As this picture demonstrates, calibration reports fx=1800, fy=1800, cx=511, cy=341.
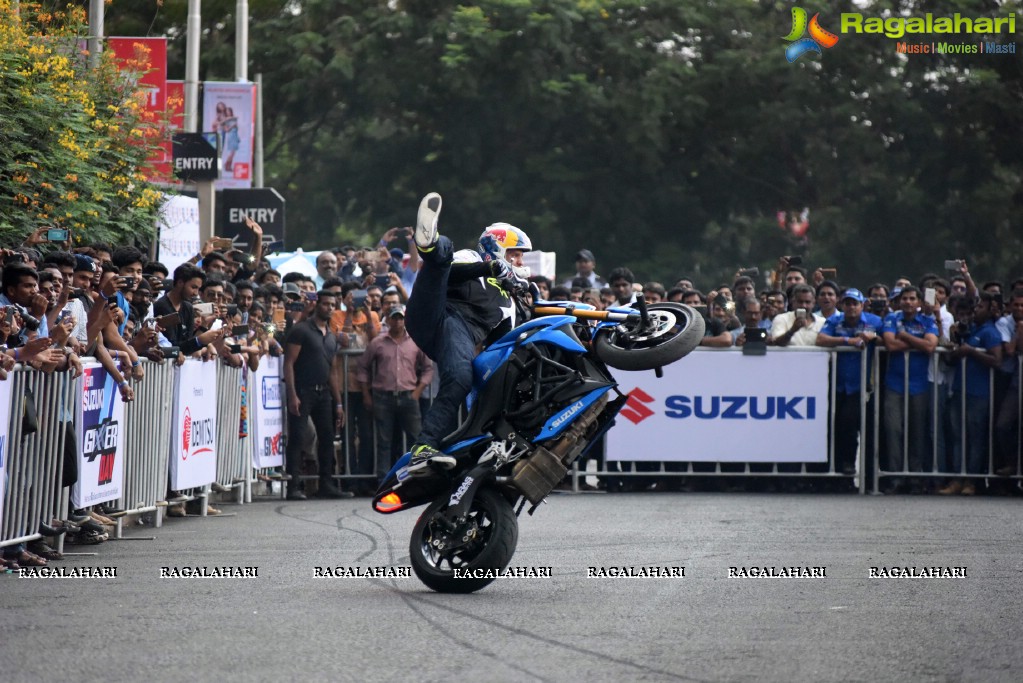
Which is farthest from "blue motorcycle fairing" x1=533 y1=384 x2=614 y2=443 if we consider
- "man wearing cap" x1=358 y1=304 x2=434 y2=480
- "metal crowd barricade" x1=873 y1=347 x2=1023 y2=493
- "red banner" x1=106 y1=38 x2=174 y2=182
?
"red banner" x1=106 y1=38 x2=174 y2=182

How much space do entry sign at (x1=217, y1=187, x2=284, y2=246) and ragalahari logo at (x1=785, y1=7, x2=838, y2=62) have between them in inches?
662

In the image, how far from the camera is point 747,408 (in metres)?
17.5

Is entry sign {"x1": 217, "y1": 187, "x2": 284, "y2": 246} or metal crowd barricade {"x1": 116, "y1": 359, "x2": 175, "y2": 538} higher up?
entry sign {"x1": 217, "y1": 187, "x2": 284, "y2": 246}

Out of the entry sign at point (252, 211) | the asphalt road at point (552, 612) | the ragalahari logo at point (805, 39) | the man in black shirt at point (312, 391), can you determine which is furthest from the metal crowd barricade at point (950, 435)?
the ragalahari logo at point (805, 39)

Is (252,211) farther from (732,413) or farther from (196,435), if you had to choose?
(196,435)

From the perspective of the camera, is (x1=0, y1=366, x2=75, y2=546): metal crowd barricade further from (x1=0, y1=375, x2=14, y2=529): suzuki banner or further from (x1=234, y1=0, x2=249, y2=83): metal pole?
(x1=234, y1=0, x2=249, y2=83): metal pole

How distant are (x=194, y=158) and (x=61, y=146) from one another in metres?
7.14

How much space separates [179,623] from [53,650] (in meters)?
A: 0.88

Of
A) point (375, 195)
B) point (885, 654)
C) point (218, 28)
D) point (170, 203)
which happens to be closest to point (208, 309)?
point (170, 203)

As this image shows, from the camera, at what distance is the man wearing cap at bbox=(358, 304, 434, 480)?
58.0 ft

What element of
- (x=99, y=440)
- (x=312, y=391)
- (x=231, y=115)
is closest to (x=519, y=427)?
(x=99, y=440)

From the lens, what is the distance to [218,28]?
36.6m

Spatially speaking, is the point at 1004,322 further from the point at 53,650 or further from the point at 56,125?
the point at 53,650

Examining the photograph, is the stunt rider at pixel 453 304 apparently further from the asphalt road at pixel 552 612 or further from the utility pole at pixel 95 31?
the utility pole at pixel 95 31
